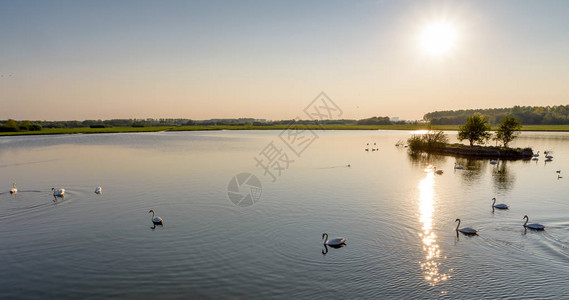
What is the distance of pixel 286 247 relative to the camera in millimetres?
19547

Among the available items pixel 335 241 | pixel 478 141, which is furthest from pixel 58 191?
pixel 478 141

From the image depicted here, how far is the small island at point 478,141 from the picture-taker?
70.6 m

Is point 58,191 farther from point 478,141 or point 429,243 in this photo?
point 478,141

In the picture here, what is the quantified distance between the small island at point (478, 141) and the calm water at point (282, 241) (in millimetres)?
35085

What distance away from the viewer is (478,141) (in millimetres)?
79312

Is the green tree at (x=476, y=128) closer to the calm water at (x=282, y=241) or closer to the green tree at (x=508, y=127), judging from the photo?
the green tree at (x=508, y=127)

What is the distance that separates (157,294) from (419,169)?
4578 centimetres

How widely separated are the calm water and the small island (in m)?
35.1

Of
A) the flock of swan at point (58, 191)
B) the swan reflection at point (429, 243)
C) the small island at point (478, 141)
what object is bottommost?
the swan reflection at point (429, 243)

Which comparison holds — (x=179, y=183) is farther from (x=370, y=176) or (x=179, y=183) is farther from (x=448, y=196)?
(x=448, y=196)

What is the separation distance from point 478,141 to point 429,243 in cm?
7083

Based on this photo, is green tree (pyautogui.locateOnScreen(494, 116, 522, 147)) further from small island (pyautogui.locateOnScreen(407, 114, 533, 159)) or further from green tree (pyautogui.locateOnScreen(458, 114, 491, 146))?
green tree (pyautogui.locateOnScreen(458, 114, 491, 146))

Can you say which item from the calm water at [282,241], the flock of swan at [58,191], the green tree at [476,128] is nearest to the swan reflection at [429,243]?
the calm water at [282,241]

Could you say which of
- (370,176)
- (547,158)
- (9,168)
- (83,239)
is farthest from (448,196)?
(9,168)
